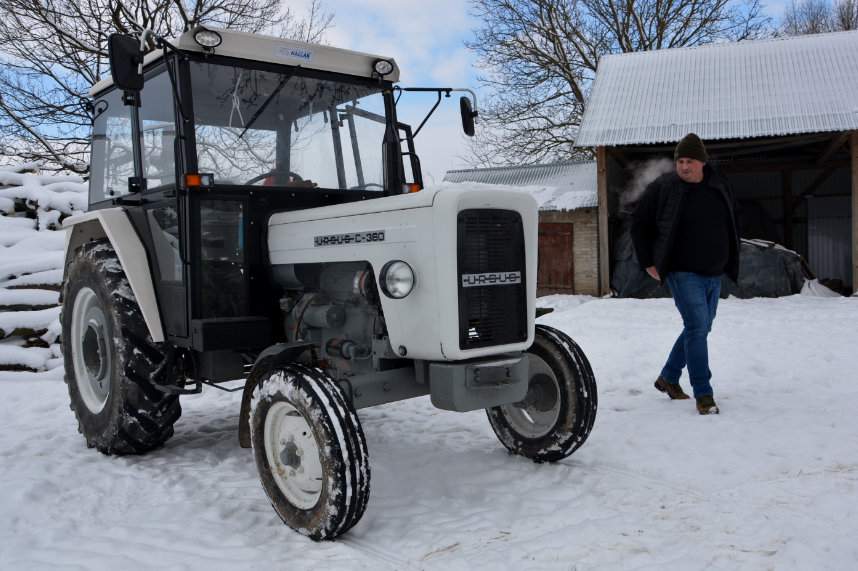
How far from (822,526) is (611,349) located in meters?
4.56

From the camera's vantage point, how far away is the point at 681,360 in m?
5.15

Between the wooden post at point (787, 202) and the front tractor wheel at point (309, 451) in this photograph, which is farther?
the wooden post at point (787, 202)

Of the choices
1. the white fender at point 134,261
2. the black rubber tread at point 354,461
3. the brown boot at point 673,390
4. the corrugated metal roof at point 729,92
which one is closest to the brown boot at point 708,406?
the brown boot at point 673,390

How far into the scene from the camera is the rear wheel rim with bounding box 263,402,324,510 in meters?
3.25

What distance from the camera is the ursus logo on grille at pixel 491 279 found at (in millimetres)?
3316

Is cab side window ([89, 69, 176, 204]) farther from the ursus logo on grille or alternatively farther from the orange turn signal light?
the ursus logo on grille

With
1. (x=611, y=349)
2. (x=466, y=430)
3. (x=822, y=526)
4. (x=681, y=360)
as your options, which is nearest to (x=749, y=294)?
(x=611, y=349)

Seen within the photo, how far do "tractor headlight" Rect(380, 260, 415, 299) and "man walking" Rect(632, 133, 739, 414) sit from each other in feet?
7.37

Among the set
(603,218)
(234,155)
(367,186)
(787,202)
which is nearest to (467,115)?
(367,186)

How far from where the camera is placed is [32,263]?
8.66m

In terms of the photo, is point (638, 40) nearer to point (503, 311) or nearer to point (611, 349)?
point (611, 349)

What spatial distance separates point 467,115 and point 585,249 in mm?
10363

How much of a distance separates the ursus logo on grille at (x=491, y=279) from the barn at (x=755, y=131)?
1007 cm

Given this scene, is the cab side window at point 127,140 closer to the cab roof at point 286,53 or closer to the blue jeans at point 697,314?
the cab roof at point 286,53
